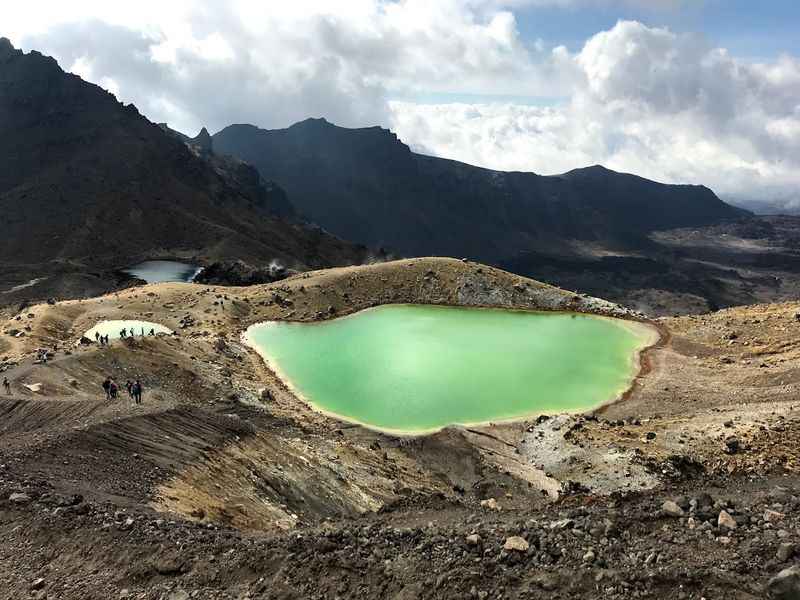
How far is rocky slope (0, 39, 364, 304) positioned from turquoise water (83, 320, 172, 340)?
2420 inches

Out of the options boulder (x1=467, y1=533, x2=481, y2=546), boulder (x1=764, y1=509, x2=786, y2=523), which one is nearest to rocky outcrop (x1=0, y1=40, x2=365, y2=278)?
boulder (x1=467, y1=533, x2=481, y2=546)

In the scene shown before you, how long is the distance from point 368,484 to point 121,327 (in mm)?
35415

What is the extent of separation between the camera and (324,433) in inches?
1419

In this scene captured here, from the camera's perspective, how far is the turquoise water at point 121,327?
51688 mm

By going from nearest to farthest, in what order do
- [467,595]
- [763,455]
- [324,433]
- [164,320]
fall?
1. [467,595]
2. [763,455]
3. [324,433]
4. [164,320]

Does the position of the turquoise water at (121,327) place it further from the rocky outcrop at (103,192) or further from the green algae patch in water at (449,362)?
the rocky outcrop at (103,192)

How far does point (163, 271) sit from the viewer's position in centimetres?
11262

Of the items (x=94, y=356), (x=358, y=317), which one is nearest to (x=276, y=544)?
(x=94, y=356)

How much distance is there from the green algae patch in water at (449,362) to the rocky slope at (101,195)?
2877 inches

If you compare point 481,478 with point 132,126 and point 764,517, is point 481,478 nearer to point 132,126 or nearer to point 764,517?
point 764,517

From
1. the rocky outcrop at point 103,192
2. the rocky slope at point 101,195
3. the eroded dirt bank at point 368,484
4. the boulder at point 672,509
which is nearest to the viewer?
the eroded dirt bank at point 368,484

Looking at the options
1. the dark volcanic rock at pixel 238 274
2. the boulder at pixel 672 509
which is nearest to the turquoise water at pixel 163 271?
the dark volcanic rock at pixel 238 274

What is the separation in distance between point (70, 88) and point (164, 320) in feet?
567

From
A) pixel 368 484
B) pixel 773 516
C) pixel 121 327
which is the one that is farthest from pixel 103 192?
pixel 773 516
